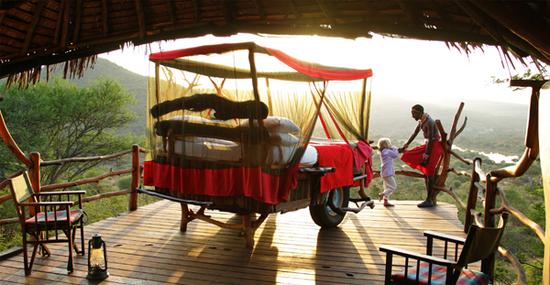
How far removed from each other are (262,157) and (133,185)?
104 inches

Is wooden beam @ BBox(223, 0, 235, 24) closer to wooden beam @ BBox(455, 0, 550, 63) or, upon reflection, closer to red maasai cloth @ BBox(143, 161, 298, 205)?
red maasai cloth @ BBox(143, 161, 298, 205)

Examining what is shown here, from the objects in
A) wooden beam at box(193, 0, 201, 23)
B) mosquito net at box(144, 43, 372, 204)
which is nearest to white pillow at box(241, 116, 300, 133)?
mosquito net at box(144, 43, 372, 204)

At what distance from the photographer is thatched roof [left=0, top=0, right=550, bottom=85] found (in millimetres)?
2527

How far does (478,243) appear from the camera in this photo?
2.26 m

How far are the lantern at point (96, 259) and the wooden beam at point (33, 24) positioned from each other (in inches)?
60.7

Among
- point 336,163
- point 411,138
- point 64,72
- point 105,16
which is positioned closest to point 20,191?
point 64,72

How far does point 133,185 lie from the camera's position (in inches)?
231

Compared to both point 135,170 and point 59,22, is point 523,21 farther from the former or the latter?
point 135,170

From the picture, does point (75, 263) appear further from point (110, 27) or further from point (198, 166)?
point (110, 27)

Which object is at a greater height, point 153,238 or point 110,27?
point 110,27

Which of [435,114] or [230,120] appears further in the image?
[435,114]

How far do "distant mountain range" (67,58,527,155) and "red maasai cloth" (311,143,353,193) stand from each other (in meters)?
17.0

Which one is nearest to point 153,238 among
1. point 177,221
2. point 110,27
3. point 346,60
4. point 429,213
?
point 177,221

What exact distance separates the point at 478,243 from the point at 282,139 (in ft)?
6.77
